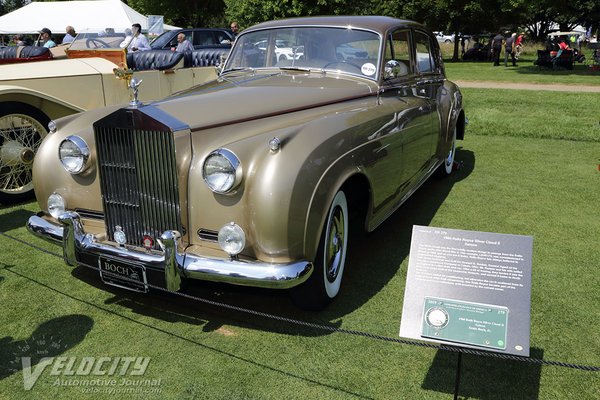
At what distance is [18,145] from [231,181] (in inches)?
137

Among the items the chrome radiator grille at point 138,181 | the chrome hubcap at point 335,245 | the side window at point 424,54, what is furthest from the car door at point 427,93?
the chrome radiator grille at point 138,181

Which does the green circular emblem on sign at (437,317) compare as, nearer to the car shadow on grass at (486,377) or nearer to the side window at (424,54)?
the car shadow on grass at (486,377)

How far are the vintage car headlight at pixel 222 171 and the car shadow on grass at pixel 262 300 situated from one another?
0.62 m

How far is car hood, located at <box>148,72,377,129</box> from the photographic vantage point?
3.13 m

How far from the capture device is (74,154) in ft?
10.6

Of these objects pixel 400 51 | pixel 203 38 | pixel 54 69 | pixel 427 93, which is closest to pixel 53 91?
pixel 54 69

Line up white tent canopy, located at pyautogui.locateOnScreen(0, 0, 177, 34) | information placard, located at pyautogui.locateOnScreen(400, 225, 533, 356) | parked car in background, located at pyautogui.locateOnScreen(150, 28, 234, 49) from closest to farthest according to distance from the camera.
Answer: information placard, located at pyautogui.locateOnScreen(400, 225, 533, 356)
parked car in background, located at pyautogui.locateOnScreen(150, 28, 234, 49)
white tent canopy, located at pyautogui.locateOnScreen(0, 0, 177, 34)

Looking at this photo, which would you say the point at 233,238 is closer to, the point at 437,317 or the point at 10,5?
the point at 437,317

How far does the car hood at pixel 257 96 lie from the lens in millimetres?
3131

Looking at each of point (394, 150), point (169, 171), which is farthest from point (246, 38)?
point (169, 171)

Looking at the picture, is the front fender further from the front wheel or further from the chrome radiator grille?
the front wheel

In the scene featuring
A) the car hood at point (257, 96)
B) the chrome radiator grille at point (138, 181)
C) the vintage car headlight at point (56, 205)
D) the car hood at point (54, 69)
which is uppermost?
the car hood at point (257, 96)

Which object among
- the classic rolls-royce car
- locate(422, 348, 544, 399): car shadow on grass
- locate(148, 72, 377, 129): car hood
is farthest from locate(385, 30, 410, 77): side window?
locate(422, 348, 544, 399): car shadow on grass

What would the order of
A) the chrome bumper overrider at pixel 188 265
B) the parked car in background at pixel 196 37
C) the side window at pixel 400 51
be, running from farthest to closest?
the parked car in background at pixel 196 37 < the side window at pixel 400 51 < the chrome bumper overrider at pixel 188 265
